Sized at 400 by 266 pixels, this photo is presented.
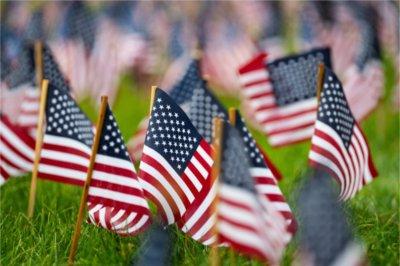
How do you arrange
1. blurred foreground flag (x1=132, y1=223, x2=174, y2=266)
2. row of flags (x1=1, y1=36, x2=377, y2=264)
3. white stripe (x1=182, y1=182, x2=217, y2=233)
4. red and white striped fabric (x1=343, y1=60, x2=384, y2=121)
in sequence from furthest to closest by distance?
1. red and white striped fabric (x1=343, y1=60, x2=384, y2=121)
2. white stripe (x1=182, y1=182, x2=217, y2=233)
3. blurred foreground flag (x1=132, y1=223, x2=174, y2=266)
4. row of flags (x1=1, y1=36, x2=377, y2=264)

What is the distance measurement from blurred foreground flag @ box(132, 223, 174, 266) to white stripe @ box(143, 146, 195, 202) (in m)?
0.26

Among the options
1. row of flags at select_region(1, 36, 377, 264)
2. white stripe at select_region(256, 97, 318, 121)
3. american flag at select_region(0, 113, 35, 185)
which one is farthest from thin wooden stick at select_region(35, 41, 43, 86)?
white stripe at select_region(256, 97, 318, 121)

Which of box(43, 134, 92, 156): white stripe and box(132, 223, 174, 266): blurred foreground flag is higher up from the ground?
box(43, 134, 92, 156): white stripe

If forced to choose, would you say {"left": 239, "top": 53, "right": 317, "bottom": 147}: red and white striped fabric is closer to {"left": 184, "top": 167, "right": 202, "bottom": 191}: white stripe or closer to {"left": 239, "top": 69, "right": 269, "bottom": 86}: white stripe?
{"left": 239, "top": 69, "right": 269, "bottom": 86}: white stripe

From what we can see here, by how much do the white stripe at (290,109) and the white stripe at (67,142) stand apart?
2.12 m

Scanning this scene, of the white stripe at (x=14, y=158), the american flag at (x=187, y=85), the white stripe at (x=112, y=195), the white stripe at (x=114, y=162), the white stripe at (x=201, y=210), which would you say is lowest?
the white stripe at (x=201, y=210)

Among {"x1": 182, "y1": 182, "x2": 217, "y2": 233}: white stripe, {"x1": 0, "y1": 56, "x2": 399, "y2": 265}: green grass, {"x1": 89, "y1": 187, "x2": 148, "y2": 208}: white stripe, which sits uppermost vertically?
{"x1": 89, "y1": 187, "x2": 148, "y2": 208}: white stripe

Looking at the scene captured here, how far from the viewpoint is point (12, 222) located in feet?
23.1

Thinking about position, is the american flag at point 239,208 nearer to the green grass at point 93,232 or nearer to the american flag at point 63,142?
the green grass at point 93,232

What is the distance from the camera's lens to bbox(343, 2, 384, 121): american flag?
9.84 meters

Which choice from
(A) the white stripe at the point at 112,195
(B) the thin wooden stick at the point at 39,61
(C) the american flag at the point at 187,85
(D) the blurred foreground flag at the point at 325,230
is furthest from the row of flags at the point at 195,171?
(C) the american flag at the point at 187,85

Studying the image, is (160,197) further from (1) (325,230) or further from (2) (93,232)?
(1) (325,230)

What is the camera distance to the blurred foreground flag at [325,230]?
15.8ft

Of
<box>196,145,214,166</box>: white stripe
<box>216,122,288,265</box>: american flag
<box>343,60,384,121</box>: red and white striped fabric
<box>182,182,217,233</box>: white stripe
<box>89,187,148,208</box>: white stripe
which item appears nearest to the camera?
<box>216,122,288,265</box>: american flag
